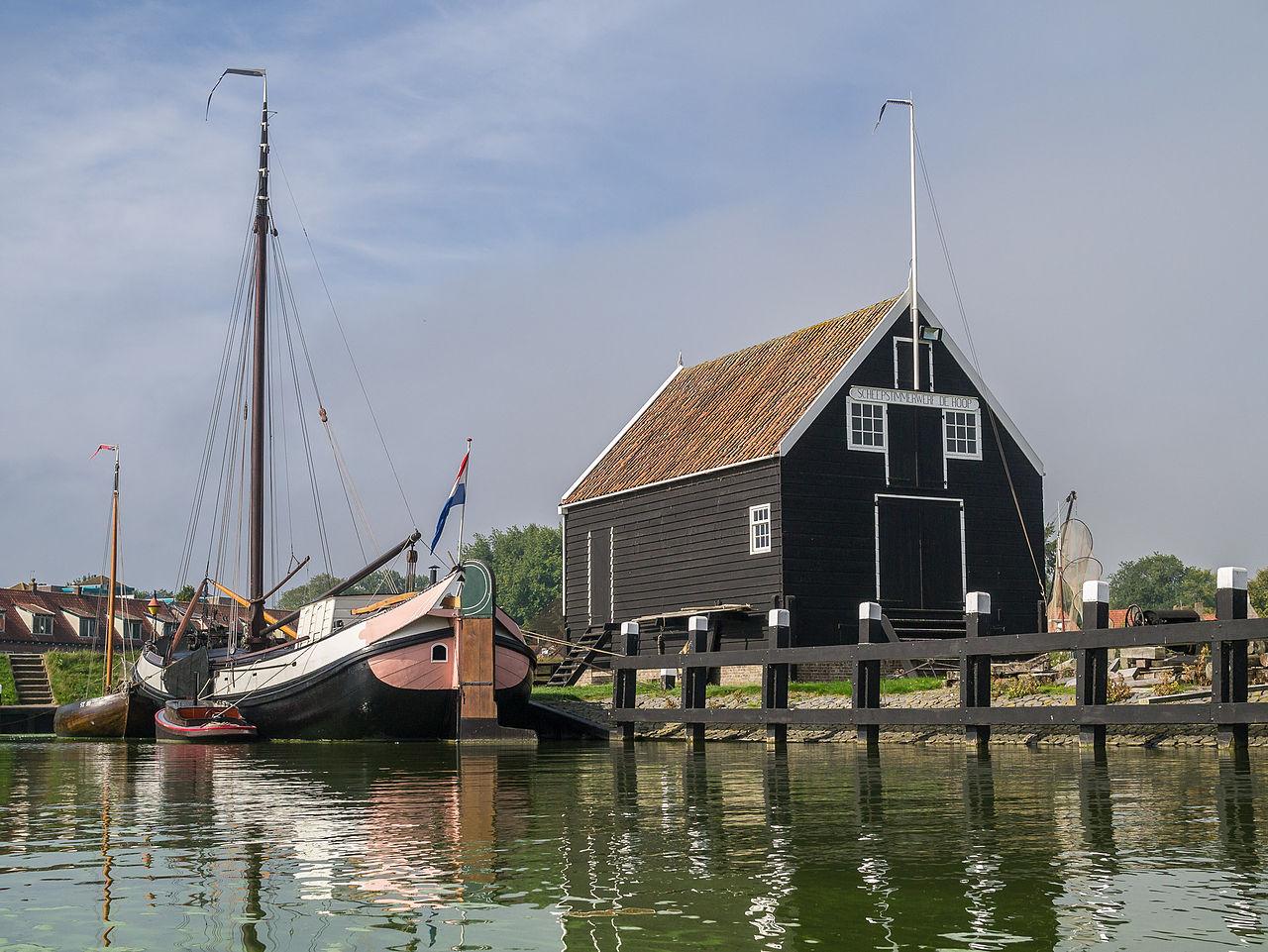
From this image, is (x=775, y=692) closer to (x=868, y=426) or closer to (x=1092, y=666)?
(x=1092, y=666)

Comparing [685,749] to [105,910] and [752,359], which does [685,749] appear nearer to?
[105,910]

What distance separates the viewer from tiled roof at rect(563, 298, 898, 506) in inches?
1248

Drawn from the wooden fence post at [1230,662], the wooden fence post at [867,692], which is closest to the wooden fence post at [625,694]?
the wooden fence post at [867,692]

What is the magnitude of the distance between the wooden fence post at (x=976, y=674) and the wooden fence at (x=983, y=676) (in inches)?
0.5

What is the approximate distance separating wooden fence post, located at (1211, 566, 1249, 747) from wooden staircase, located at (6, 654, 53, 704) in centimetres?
4991

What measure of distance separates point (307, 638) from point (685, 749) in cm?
1323

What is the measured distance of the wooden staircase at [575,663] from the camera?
34.8m

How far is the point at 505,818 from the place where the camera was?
33.2ft

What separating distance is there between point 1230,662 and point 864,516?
54.8ft

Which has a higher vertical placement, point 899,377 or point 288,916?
point 899,377

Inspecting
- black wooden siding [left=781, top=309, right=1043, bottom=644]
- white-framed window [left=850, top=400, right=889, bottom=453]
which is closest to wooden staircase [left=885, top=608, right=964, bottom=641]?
black wooden siding [left=781, top=309, right=1043, bottom=644]

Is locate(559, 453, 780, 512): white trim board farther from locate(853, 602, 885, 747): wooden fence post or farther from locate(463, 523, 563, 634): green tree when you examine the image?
locate(463, 523, 563, 634): green tree

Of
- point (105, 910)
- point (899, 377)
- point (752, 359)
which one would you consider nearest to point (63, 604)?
point (752, 359)

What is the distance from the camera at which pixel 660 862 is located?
7.58 meters
